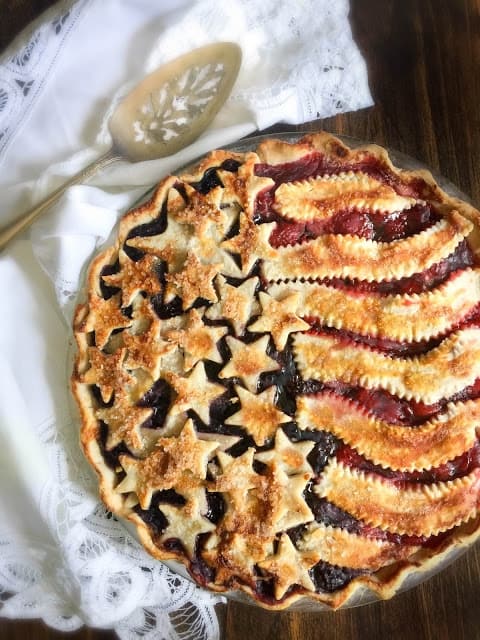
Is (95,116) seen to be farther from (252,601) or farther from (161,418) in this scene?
(252,601)

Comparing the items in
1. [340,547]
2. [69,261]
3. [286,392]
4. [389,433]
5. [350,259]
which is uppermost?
[69,261]

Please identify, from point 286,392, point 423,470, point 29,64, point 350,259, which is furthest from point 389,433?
point 29,64

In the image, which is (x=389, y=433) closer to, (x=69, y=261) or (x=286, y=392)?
(x=286, y=392)


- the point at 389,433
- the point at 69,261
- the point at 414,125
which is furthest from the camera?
the point at 414,125

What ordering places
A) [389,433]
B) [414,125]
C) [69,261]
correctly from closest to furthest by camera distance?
[389,433] < [69,261] < [414,125]

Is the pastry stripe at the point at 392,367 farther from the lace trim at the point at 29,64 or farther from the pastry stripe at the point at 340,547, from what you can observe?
the lace trim at the point at 29,64

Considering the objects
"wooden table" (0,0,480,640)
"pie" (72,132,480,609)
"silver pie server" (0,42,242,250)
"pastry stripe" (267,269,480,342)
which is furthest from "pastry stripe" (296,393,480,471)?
"silver pie server" (0,42,242,250)
